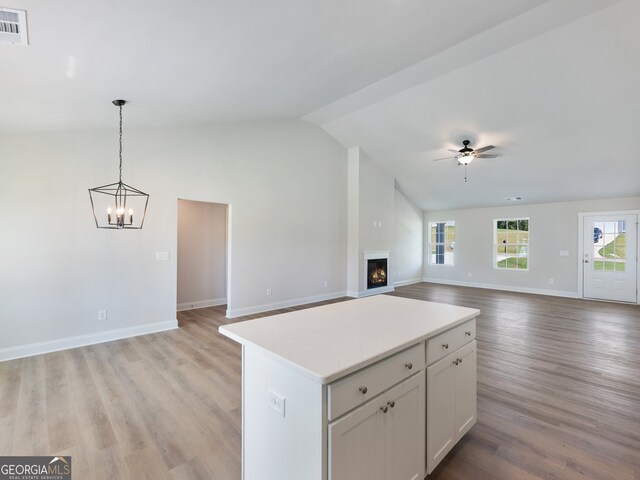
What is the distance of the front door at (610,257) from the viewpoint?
664cm

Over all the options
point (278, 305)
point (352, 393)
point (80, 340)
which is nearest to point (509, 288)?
point (278, 305)

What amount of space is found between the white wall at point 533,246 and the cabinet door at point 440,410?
24.7 feet

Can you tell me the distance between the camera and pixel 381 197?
25.4ft

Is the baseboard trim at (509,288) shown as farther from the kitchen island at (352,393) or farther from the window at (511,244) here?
the kitchen island at (352,393)

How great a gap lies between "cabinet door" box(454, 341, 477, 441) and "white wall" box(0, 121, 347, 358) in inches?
163

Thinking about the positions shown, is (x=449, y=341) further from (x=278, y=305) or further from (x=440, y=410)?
(x=278, y=305)

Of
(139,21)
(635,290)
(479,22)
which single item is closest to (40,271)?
(139,21)

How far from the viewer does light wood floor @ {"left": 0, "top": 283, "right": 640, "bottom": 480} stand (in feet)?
6.20

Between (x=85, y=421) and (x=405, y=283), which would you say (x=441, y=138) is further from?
(x=85, y=421)

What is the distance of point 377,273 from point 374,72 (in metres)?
4.97

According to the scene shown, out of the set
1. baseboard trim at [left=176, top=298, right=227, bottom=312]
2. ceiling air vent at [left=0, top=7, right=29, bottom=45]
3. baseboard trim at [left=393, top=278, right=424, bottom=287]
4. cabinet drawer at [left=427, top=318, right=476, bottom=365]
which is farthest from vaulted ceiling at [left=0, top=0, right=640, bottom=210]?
baseboard trim at [left=393, top=278, right=424, bottom=287]

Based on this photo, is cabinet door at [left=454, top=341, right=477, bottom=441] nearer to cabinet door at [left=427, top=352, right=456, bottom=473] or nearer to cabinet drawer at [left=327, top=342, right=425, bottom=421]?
cabinet door at [left=427, top=352, right=456, bottom=473]

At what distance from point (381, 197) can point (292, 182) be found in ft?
8.53

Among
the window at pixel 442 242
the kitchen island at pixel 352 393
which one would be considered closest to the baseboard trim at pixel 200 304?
the kitchen island at pixel 352 393
